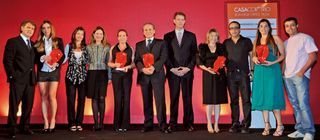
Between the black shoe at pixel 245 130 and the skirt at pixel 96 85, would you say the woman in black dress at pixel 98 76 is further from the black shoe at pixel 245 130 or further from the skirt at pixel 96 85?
the black shoe at pixel 245 130

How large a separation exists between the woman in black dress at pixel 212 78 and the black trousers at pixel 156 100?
62 centimetres

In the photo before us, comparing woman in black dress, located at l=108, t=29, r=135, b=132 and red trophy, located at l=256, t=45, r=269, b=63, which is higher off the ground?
red trophy, located at l=256, t=45, r=269, b=63

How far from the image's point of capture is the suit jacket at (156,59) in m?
4.83

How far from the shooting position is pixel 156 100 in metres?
4.84

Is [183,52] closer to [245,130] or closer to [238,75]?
[238,75]

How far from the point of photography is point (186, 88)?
4883 millimetres

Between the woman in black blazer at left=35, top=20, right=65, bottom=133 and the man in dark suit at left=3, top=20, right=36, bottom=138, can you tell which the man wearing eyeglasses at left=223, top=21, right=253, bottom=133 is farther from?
the man in dark suit at left=3, top=20, right=36, bottom=138

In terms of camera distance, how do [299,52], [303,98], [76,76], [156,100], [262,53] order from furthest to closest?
[76,76] → [156,100] → [262,53] → [299,52] → [303,98]

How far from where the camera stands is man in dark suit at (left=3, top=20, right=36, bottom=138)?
15.0 ft

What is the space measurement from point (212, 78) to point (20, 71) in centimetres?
267

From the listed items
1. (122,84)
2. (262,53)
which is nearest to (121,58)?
(122,84)

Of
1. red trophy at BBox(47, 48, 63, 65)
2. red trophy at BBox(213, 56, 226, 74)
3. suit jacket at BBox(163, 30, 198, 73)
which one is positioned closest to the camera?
red trophy at BBox(213, 56, 226, 74)

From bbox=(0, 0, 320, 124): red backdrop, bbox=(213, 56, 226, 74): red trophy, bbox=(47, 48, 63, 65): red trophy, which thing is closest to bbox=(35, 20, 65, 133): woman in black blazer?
bbox=(47, 48, 63, 65): red trophy

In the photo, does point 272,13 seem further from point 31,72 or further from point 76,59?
point 31,72
